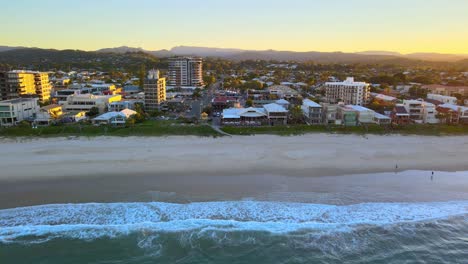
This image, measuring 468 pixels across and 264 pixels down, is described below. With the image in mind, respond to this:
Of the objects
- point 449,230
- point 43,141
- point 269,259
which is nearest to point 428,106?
point 449,230

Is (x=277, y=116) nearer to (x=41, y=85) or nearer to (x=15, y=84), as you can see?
(x=41, y=85)

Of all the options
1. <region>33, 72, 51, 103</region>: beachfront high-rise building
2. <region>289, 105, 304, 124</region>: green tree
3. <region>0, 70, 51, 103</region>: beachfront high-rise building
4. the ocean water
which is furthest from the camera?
<region>33, 72, 51, 103</region>: beachfront high-rise building

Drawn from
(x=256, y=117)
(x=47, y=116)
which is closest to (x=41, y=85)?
(x=47, y=116)

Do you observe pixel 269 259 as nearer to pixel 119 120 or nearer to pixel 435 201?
pixel 435 201

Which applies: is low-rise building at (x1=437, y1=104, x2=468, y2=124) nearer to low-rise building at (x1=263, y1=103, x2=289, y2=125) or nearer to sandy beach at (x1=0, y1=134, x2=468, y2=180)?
sandy beach at (x1=0, y1=134, x2=468, y2=180)

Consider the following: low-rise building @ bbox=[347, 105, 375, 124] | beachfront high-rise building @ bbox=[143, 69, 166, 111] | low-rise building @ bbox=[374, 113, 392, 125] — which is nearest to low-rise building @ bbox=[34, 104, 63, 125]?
beachfront high-rise building @ bbox=[143, 69, 166, 111]

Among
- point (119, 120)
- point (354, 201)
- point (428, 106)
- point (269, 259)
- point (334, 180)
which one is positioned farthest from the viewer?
point (428, 106)

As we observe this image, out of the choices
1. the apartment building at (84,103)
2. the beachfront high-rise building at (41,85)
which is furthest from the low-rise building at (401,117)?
the beachfront high-rise building at (41,85)
